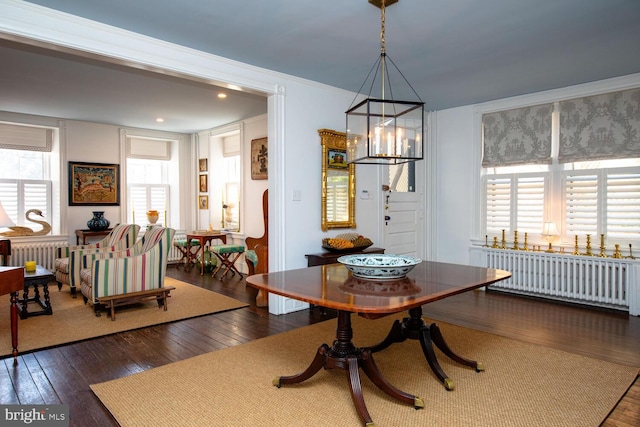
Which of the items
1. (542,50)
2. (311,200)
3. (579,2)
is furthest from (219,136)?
(579,2)

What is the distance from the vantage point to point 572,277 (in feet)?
15.7

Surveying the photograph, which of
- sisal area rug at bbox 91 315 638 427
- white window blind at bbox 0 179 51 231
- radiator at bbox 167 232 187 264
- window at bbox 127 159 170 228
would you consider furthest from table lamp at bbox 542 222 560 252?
white window blind at bbox 0 179 51 231

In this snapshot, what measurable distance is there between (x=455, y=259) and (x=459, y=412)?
153 inches

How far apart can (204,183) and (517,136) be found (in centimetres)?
553

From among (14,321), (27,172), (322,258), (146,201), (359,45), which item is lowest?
(14,321)

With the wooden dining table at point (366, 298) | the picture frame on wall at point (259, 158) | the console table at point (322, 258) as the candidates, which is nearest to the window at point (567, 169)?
the console table at point (322, 258)

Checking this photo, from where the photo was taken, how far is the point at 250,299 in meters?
5.04

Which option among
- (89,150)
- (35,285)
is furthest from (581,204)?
(89,150)

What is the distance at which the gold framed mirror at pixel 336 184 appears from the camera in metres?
4.74

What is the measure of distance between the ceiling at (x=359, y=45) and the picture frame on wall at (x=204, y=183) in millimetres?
2452

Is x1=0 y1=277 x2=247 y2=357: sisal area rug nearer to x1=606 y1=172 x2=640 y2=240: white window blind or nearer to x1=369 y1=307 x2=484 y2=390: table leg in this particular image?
x1=369 y1=307 x2=484 y2=390: table leg

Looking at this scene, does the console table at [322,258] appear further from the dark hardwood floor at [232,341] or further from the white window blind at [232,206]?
the white window blind at [232,206]

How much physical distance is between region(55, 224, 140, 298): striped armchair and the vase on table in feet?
3.89

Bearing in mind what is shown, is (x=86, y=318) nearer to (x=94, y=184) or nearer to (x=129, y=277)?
(x=129, y=277)
